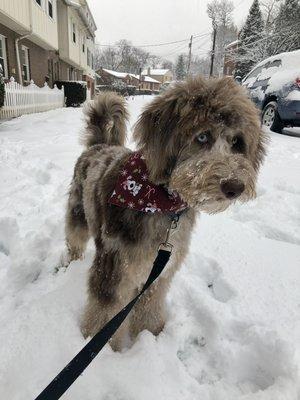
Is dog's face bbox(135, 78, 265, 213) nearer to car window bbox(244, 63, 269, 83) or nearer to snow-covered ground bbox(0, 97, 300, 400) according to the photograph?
snow-covered ground bbox(0, 97, 300, 400)

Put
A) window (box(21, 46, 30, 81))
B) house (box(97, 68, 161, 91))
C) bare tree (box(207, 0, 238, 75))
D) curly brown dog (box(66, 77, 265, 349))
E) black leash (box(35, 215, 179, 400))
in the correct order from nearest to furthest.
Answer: black leash (box(35, 215, 179, 400))
curly brown dog (box(66, 77, 265, 349))
window (box(21, 46, 30, 81))
bare tree (box(207, 0, 238, 75))
house (box(97, 68, 161, 91))

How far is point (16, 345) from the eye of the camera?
232 cm

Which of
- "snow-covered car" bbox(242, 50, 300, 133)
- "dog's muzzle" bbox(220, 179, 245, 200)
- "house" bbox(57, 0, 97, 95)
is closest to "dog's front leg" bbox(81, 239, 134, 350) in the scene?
"dog's muzzle" bbox(220, 179, 245, 200)

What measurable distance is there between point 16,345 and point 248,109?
2194 mm

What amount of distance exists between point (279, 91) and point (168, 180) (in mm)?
8756

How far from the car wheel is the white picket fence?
8530mm

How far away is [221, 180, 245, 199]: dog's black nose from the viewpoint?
67.1 inches

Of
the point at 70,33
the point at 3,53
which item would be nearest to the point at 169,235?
the point at 3,53

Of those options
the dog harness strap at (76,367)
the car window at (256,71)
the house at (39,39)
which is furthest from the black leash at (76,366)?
the car window at (256,71)

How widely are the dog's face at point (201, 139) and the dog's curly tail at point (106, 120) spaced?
1.45 meters

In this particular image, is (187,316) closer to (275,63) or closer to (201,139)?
(201,139)

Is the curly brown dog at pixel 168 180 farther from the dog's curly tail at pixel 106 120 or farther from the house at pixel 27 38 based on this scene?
the house at pixel 27 38

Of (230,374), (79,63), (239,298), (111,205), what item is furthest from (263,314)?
(79,63)

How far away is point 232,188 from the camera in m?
1.71
